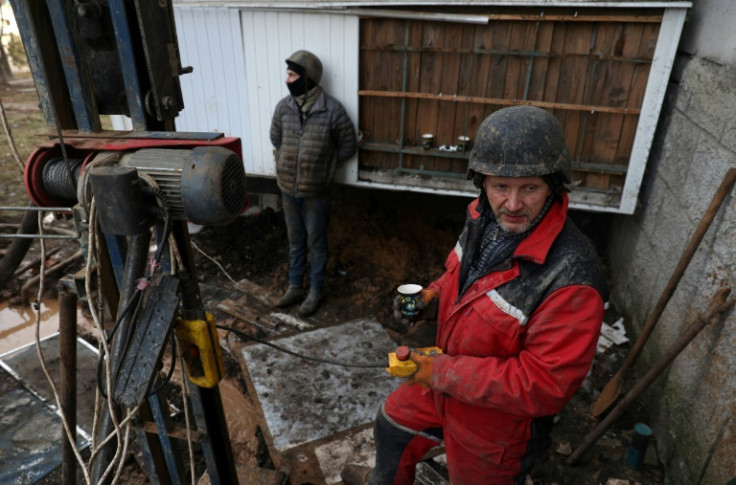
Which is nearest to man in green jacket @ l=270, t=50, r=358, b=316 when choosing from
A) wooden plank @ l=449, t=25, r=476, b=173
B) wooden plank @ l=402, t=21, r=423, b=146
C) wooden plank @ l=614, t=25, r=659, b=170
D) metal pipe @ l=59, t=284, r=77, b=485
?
wooden plank @ l=402, t=21, r=423, b=146

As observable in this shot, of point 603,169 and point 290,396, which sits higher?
point 603,169

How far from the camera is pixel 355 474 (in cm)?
304

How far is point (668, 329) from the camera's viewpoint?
3.45m

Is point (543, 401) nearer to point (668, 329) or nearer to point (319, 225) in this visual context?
point (668, 329)

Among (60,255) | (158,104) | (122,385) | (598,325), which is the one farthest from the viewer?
(60,255)

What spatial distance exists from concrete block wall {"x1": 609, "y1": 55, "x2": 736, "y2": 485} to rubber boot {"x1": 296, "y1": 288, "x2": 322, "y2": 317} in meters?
3.09

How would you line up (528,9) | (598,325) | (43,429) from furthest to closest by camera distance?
(528,9) < (43,429) < (598,325)

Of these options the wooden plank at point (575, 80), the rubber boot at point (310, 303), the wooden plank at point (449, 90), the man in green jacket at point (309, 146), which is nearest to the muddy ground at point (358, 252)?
the rubber boot at point (310, 303)

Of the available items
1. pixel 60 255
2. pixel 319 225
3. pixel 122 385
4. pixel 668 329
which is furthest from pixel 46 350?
pixel 668 329

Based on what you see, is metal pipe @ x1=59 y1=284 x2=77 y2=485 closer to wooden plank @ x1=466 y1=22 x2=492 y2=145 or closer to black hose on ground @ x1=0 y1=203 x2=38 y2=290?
black hose on ground @ x1=0 y1=203 x2=38 y2=290

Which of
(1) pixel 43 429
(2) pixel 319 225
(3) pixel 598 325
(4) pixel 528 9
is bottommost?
(1) pixel 43 429

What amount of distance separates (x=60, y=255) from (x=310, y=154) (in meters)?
3.82

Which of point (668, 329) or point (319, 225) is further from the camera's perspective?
point (319, 225)

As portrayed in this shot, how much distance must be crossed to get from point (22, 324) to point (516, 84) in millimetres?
5735
